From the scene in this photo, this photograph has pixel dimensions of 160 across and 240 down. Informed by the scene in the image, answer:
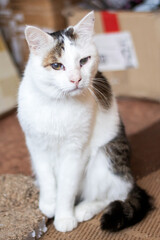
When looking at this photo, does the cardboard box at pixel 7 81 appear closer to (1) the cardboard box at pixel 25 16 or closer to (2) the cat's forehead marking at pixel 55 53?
(1) the cardboard box at pixel 25 16

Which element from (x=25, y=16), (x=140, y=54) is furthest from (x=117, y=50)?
(x=25, y=16)

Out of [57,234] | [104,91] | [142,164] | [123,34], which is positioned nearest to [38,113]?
[104,91]

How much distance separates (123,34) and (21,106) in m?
1.25

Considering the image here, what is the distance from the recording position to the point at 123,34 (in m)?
2.22

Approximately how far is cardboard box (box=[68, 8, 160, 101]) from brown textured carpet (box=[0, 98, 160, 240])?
9 cm

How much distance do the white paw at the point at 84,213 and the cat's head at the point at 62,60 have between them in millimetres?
474

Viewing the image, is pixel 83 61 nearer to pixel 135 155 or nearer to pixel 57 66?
pixel 57 66

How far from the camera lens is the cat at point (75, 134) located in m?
1.05

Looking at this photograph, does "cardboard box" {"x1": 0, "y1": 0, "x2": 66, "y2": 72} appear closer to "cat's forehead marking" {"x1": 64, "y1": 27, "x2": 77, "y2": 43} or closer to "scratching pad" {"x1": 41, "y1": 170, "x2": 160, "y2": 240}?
"cat's forehead marking" {"x1": 64, "y1": 27, "x2": 77, "y2": 43}

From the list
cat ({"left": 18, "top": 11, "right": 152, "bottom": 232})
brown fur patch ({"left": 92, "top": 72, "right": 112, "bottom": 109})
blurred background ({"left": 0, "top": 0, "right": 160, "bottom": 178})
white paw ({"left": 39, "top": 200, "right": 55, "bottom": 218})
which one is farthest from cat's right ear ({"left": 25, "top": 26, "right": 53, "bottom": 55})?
blurred background ({"left": 0, "top": 0, "right": 160, "bottom": 178})

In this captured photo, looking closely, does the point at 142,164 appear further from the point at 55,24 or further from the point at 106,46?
the point at 55,24

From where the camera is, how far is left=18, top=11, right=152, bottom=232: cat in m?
1.05

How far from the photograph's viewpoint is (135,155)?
1684mm

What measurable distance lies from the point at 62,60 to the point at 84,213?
0.59 m
